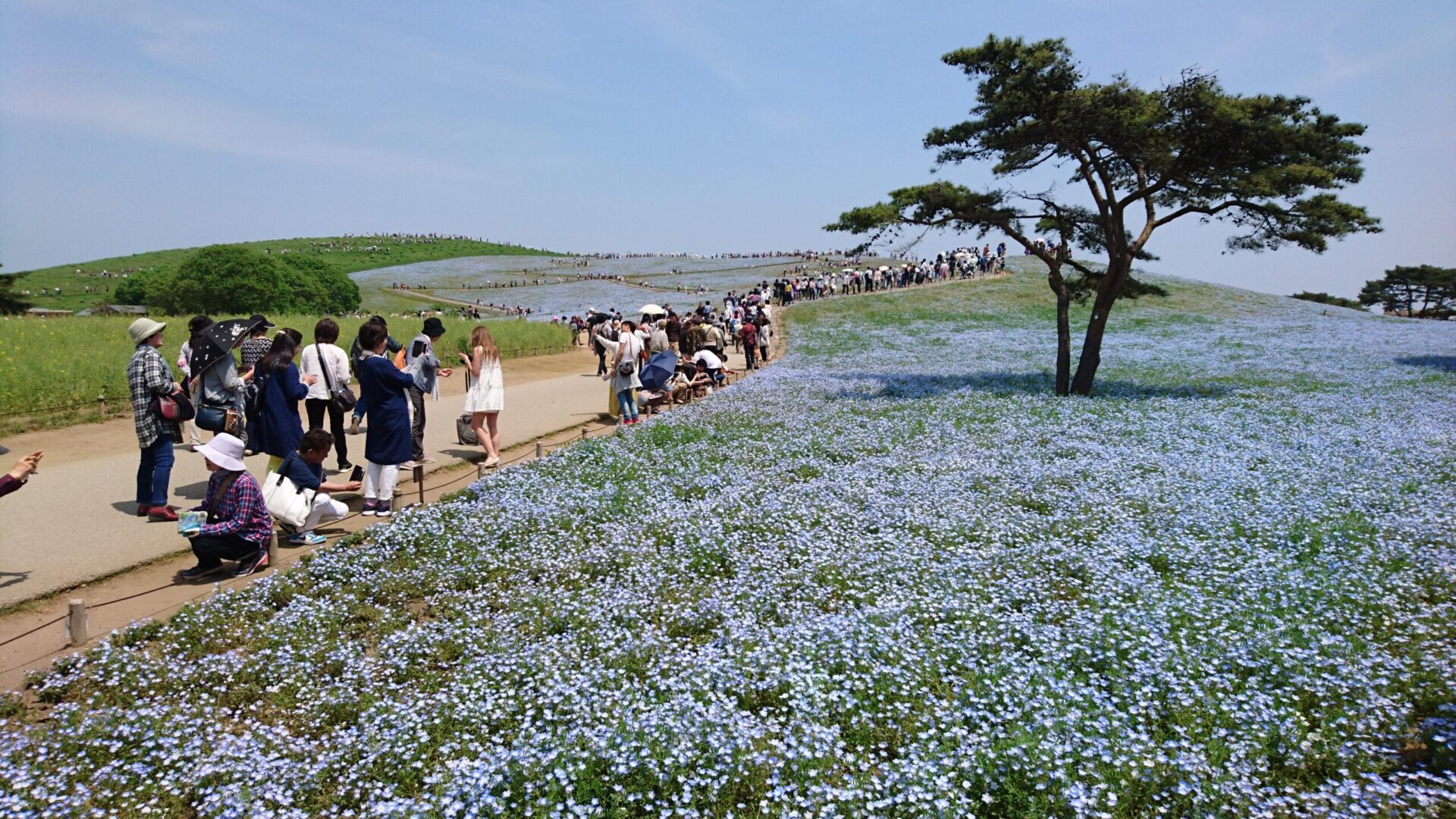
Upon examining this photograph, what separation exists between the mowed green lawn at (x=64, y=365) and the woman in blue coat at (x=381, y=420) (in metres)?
8.41

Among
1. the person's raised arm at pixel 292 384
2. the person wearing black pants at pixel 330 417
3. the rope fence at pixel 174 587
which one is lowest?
the rope fence at pixel 174 587

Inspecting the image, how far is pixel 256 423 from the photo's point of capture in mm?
7977

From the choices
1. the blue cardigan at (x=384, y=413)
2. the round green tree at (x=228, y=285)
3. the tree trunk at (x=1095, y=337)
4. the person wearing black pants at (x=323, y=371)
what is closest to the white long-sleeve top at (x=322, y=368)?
the person wearing black pants at (x=323, y=371)

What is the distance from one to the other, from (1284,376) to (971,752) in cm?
2137

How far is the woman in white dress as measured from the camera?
1009cm

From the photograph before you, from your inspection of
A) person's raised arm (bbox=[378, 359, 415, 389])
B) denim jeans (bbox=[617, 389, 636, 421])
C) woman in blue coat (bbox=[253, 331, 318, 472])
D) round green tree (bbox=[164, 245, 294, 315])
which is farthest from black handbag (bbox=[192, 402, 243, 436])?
round green tree (bbox=[164, 245, 294, 315])

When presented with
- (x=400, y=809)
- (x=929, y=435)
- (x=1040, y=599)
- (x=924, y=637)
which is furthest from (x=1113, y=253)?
(x=400, y=809)

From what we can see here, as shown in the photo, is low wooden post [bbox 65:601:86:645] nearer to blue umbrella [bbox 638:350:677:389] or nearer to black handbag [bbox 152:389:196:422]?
black handbag [bbox 152:389:196:422]

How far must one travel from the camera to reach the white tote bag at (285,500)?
23.6 ft

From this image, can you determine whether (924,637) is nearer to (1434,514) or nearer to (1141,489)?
(1141,489)

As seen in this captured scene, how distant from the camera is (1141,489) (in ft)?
28.6

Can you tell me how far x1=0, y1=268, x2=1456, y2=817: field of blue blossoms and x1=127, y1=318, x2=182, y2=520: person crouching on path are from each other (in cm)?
265

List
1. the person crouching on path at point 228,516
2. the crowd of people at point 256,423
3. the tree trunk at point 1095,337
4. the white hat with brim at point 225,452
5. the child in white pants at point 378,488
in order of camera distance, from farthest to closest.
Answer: the tree trunk at point 1095,337 → the child in white pants at point 378,488 → the crowd of people at point 256,423 → the person crouching on path at point 228,516 → the white hat with brim at point 225,452

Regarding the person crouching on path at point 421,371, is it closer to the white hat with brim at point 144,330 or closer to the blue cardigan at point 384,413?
the blue cardigan at point 384,413
